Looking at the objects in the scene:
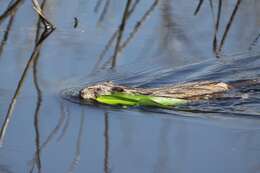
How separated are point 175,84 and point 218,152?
4.94 feet

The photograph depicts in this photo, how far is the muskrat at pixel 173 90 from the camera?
15.0ft

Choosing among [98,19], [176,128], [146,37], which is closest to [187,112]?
[176,128]

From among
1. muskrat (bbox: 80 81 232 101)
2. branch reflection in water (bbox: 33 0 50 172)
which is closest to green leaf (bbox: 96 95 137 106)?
muskrat (bbox: 80 81 232 101)

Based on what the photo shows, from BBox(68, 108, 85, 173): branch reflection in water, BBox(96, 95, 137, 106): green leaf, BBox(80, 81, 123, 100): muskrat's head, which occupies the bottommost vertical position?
A: BBox(68, 108, 85, 173): branch reflection in water

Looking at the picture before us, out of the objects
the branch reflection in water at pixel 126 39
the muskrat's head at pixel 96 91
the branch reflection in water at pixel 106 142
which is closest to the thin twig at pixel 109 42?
the branch reflection in water at pixel 126 39

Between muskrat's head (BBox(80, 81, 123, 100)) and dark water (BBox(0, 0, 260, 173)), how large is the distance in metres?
0.08

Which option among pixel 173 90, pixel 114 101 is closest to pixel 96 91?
pixel 114 101

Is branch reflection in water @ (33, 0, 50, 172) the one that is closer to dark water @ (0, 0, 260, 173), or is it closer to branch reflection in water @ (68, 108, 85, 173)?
dark water @ (0, 0, 260, 173)

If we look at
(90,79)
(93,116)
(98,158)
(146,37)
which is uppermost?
(146,37)

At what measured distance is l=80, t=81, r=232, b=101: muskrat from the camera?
4570 millimetres

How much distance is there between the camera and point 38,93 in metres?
4.60

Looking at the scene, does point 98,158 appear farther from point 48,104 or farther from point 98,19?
point 98,19

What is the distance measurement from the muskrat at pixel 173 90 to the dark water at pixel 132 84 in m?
0.09

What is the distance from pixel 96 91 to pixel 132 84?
64cm
